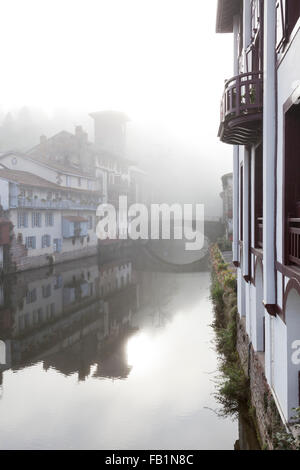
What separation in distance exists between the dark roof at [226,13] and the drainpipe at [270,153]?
25.0 ft

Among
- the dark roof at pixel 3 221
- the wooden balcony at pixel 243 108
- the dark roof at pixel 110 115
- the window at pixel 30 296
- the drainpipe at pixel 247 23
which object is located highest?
the dark roof at pixel 110 115

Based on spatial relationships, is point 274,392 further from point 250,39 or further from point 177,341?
point 177,341

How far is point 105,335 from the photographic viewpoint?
22328mm

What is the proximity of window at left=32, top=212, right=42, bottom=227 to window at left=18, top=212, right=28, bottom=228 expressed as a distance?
A: 129cm

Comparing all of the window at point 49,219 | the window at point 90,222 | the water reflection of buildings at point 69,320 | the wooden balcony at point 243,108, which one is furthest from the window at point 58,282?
the wooden balcony at point 243,108

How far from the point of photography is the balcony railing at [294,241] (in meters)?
7.59

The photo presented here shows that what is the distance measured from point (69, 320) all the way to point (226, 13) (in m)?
17.0

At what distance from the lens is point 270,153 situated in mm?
9195

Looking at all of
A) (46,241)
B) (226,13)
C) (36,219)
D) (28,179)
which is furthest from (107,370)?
(28,179)

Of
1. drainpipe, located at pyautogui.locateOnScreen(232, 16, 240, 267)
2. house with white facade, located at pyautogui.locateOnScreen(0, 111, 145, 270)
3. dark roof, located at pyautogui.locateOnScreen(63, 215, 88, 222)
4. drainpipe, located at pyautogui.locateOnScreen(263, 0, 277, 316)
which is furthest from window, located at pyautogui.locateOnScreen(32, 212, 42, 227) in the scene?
drainpipe, located at pyautogui.locateOnScreen(263, 0, 277, 316)

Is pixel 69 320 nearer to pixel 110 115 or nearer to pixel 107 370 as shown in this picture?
pixel 107 370

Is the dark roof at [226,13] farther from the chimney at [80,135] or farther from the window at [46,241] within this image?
the chimney at [80,135]

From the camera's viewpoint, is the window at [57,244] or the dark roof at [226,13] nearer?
the dark roof at [226,13]

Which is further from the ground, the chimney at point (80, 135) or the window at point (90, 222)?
the chimney at point (80, 135)
